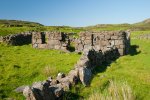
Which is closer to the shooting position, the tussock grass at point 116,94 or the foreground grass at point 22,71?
the tussock grass at point 116,94

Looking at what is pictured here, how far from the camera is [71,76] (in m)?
17.4

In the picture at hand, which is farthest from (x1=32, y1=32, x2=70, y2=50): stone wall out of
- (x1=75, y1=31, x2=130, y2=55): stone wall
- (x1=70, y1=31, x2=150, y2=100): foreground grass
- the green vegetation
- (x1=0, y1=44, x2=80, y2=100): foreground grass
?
(x1=70, y1=31, x2=150, y2=100): foreground grass

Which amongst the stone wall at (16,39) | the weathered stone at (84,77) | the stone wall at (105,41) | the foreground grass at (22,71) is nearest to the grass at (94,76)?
the foreground grass at (22,71)

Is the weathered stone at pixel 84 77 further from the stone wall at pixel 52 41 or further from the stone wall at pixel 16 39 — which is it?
the stone wall at pixel 16 39

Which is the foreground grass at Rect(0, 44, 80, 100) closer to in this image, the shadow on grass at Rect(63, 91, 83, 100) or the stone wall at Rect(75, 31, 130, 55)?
the shadow on grass at Rect(63, 91, 83, 100)

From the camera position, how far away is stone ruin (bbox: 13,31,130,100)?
14.3 metres

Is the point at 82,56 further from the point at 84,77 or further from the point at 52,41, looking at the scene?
the point at 52,41

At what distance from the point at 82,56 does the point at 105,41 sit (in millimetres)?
10676

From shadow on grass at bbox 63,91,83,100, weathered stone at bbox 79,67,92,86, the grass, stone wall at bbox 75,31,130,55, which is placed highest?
stone wall at bbox 75,31,130,55

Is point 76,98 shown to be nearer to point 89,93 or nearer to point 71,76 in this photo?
point 89,93

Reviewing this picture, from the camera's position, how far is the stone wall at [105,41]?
31.5 m

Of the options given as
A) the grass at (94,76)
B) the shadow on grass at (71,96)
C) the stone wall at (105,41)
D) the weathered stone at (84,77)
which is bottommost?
the shadow on grass at (71,96)

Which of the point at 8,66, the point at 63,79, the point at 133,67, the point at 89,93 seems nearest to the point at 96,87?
the point at 89,93

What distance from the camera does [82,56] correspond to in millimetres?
22594
